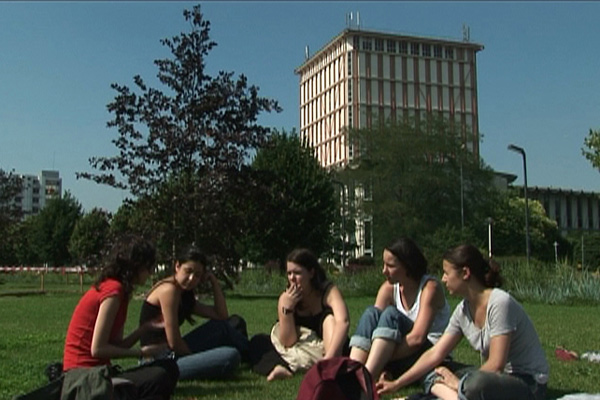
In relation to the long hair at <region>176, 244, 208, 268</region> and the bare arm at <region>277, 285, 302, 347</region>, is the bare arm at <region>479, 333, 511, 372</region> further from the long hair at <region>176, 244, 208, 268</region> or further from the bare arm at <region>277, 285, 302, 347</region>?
the long hair at <region>176, 244, 208, 268</region>

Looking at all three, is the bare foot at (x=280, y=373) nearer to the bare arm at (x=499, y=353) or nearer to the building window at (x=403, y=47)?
the bare arm at (x=499, y=353)

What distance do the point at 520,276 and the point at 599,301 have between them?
2.88 m

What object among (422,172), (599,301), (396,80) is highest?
(396,80)

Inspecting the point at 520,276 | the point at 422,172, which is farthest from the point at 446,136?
the point at 520,276

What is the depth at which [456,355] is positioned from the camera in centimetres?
861

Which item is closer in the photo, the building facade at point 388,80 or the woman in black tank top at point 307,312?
the woman in black tank top at point 307,312

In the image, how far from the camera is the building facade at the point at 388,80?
304 ft

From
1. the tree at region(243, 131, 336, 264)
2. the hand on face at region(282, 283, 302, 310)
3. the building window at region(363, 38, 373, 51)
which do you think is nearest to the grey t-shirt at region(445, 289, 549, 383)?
the hand on face at region(282, 283, 302, 310)

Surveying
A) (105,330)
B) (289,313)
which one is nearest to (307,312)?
(289,313)

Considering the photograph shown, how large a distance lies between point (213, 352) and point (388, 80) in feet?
292

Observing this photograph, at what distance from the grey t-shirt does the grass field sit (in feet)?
3.53

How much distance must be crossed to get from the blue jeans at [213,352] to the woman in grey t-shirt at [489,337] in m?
2.30

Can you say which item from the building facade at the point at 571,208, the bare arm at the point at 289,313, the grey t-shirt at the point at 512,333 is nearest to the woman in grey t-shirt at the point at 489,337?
the grey t-shirt at the point at 512,333

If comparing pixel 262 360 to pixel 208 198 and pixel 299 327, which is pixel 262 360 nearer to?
pixel 299 327
